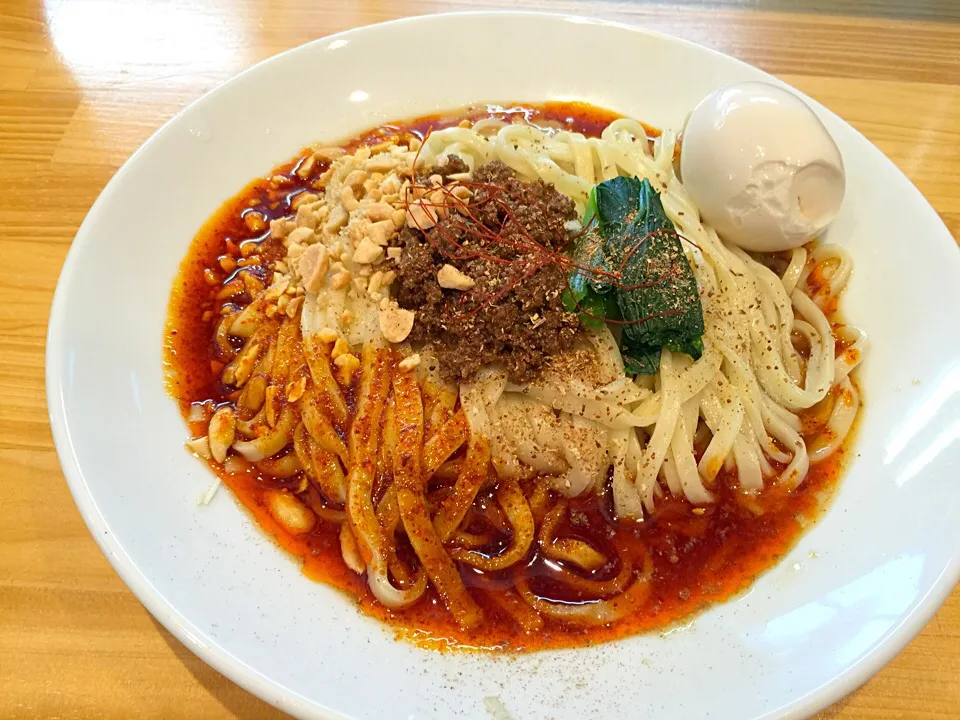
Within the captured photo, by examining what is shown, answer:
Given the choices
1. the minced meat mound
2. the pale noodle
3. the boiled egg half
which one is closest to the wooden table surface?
the pale noodle

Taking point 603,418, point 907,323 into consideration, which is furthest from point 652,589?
point 907,323

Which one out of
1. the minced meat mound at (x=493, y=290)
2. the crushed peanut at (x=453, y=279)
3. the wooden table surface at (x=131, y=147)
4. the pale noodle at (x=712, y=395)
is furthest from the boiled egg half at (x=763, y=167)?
the wooden table surface at (x=131, y=147)

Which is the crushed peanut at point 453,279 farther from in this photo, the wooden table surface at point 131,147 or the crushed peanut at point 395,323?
the wooden table surface at point 131,147

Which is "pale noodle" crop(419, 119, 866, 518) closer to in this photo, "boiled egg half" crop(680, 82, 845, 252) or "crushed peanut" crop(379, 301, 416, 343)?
"boiled egg half" crop(680, 82, 845, 252)

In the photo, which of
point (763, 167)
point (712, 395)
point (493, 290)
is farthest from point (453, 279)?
point (763, 167)

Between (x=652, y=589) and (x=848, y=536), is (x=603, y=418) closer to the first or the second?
(x=652, y=589)

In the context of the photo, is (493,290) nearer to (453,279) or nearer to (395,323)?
(453,279)

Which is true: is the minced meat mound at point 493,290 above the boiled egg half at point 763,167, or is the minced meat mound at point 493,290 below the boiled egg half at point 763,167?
below
